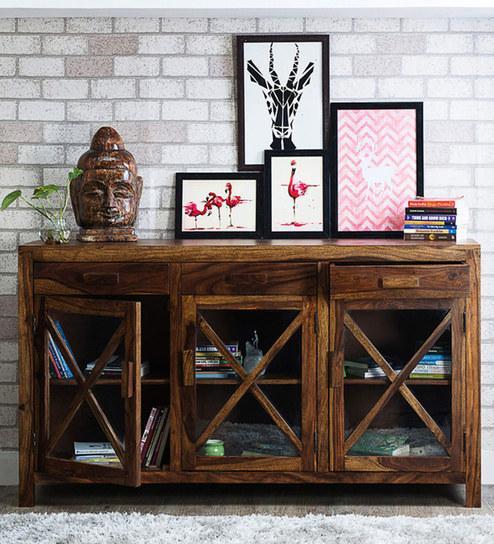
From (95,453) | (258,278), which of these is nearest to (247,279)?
(258,278)

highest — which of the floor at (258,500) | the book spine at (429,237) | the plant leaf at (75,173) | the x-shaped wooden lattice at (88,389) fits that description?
the plant leaf at (75,173)

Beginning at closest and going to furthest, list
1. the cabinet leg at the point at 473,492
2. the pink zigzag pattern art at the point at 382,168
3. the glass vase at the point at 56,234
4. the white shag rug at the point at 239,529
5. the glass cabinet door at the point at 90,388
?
the white shag rug at the point at 239,529 < the glass cabinet door at the point at 90,388 < the cabinet leg at the point at 473,492 < the glass vase at the point at 56,234 < the pink zigzag pattern art at the point at 382,168

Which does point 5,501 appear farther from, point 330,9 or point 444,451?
point 330,9

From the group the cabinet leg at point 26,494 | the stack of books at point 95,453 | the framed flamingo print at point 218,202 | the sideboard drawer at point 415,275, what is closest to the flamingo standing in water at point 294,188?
the framed flamingo print at point 218,202

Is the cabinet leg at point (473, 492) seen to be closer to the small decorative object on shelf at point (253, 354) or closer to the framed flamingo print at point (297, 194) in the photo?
the small decorative object on shelf at point (253, 354)

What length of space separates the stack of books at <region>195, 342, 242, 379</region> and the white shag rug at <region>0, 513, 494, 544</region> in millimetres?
504

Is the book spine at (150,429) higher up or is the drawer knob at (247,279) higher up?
the drawer knob at (247,279)

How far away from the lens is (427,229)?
350 cm

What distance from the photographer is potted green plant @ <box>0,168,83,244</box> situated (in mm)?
3471

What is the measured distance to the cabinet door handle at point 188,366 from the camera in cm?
334

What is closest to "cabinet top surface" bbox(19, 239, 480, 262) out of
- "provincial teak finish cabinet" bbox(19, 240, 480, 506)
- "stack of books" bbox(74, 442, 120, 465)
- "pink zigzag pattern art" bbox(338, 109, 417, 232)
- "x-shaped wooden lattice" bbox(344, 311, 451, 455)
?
"provincial teak finish cabinet" bbox(19, 240, 480, 506)

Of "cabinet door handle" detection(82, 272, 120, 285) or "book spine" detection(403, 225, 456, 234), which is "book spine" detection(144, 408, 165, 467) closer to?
"cabinet door handle" detection(82, 272, 120, 285)

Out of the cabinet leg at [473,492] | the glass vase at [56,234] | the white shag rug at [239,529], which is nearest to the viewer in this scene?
the white shag rug at [239,529]

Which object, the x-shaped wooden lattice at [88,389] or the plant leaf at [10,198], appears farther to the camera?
the plant leaf at [10,198]
